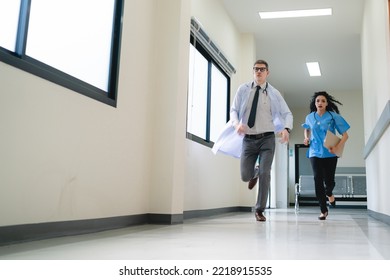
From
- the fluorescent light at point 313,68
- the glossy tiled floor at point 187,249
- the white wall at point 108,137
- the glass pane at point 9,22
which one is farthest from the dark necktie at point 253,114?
the fluorescent light at point 313,68

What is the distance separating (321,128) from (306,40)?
3.29m

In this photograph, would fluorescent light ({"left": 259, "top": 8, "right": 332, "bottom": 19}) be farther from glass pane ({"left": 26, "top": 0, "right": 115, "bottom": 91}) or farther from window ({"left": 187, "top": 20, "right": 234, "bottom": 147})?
glass pane ({"left": 26, "top": 0, "right": 115, "bottom": 91})

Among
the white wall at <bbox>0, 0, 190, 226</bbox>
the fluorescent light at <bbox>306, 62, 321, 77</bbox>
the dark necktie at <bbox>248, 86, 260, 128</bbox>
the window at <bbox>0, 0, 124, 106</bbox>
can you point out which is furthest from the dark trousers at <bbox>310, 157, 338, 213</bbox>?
the fluorescent light at <bbox>306, 62, 321, 77</bbox>

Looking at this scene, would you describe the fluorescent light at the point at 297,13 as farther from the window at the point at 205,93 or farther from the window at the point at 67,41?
the window at the point at 67,41

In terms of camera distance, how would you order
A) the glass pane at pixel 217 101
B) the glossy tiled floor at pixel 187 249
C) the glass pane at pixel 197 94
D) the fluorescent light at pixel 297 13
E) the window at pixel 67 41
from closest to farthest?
1. the glossy tiled floor at pixel 187 249
2. the window at pixel 67 41
3. the glass pane at pixel 197 94
4. the glass pane at pixel 217 101
5. the fluorescent light at pixel 297 13

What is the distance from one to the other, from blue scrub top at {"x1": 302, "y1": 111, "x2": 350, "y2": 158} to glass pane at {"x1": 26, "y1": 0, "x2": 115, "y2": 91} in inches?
108

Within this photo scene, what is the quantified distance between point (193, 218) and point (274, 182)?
22.8 ft

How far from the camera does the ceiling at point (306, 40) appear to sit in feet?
20.5

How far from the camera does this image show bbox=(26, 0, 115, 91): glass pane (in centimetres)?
236

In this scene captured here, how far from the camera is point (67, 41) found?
8.72 feet

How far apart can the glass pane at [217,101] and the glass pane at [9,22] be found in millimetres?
3970
